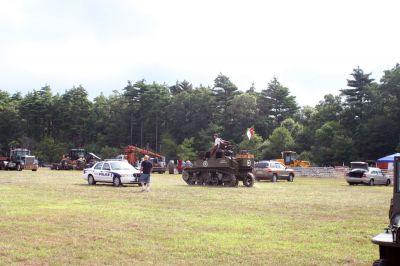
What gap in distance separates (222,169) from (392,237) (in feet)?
89.1

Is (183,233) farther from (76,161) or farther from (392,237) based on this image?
(76,161)

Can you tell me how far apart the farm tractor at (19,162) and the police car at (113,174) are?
93.8 ft

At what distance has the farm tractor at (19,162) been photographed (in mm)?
56719

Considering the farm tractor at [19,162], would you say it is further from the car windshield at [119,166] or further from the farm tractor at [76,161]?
the car windshield at [119,166]

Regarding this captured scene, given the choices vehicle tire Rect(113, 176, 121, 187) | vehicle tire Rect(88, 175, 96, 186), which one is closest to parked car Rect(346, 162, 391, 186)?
vehicle tire Rect(113, 176, 121, 187)

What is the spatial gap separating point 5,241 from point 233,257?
418 cm

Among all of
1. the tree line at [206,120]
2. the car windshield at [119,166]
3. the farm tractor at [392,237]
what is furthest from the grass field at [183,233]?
the tree line at [206,120]

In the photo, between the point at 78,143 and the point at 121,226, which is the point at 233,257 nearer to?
the point at 121,226

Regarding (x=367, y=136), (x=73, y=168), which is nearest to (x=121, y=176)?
(x=73, y=168)

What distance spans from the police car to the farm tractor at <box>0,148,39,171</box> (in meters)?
28.6

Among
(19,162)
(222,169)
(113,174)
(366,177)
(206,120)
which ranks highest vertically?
(206,120)

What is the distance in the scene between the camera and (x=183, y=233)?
1154cm

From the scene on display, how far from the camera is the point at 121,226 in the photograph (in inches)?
490

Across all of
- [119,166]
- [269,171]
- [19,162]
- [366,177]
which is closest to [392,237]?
[119,166]
